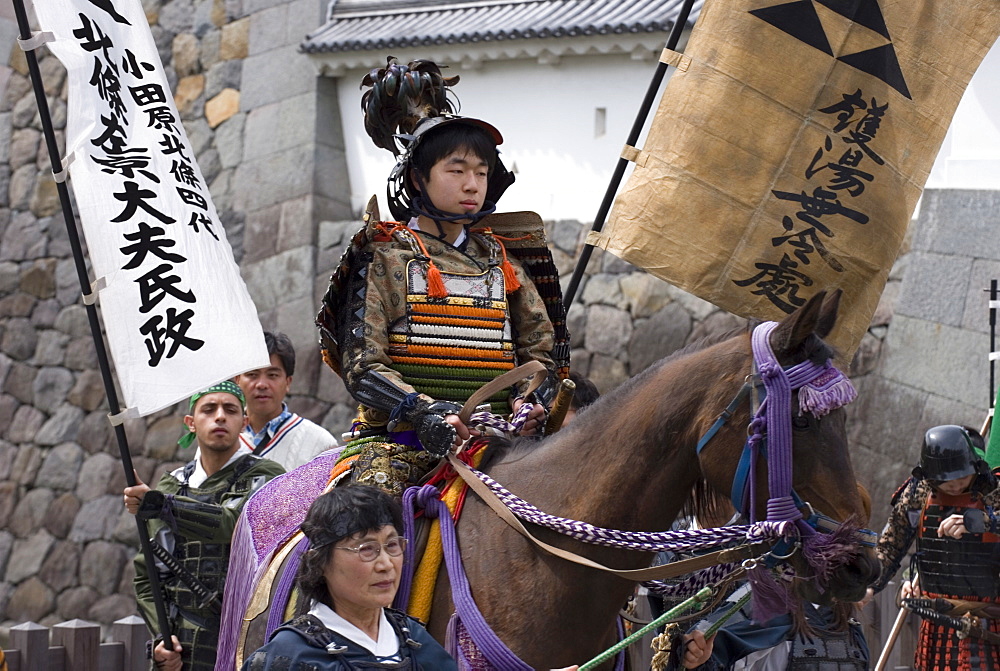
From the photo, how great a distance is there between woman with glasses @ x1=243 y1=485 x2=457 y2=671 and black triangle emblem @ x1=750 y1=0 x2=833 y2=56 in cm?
287

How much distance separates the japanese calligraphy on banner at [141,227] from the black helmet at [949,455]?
3743mm

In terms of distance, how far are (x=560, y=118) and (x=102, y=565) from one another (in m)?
6.77

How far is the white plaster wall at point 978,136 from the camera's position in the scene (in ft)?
29.3

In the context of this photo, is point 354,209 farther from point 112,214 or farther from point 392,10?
point 112,214

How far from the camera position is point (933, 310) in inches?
368

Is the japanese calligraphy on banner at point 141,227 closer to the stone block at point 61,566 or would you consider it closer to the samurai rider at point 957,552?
the samurai rider at point 957,552

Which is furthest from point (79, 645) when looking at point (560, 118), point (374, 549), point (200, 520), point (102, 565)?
point (102, 565)

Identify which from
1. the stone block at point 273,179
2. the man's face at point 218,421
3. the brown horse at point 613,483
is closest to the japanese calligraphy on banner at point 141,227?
the man's face at point 218,421

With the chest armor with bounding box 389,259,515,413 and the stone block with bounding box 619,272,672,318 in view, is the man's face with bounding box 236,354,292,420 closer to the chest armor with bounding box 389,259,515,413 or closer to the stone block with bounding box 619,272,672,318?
the chest armor with bounding box 389,259,515,413

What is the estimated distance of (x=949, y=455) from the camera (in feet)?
21.6

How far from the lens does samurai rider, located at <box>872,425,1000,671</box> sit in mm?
6582

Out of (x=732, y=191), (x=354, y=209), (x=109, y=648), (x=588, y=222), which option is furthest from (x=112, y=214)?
(x=354, y=209)

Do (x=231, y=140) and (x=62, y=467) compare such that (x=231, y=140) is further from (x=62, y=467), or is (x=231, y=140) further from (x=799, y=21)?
(x=799, y=21)

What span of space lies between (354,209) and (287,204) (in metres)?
0.76
